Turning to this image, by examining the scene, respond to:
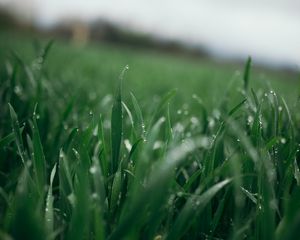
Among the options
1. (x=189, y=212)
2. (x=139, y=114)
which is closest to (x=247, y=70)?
(x=139, y=114)

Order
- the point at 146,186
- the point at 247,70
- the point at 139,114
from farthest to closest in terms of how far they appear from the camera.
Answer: the point at 247,70 < the point at 139,114 < the point at 146,186

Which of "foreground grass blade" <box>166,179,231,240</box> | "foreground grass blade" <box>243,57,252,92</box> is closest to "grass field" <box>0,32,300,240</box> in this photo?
"foreground grass blade" <box>166,179,231,240</box>

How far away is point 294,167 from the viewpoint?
76 cm

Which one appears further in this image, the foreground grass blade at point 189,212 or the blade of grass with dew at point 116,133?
the blade of grass with dew at point 116,133

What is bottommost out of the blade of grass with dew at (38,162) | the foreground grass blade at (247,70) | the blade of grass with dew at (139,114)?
the blade of grass with dew at (38,162)

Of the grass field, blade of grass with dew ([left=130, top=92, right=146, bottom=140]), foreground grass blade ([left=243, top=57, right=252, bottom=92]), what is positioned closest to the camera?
the grass field

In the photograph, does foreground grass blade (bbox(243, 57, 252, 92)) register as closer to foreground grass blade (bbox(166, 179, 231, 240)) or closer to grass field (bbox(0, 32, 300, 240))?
grass field (bbox(0, 32, 300, 240))

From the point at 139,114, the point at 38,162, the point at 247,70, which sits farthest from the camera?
the point at 247,70

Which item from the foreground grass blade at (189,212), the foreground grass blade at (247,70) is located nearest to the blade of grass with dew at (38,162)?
the foreground grass blade at (189,212)

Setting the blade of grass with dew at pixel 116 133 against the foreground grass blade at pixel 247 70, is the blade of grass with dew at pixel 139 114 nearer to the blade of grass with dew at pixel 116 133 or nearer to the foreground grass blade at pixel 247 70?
the blade of grass with dew at pixel 116 133

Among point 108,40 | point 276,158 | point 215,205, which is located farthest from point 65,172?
point 108,40

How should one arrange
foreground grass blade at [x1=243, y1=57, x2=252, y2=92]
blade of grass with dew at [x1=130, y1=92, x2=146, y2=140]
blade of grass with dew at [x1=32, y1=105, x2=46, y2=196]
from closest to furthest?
1. blade of grass with dew at [x1=32, y1=105, x2=46, y2=196]
2. blade of grass with dew at [x1=130, y1=92, x2=146, y2=140]
3. foreground grass blade at [x1=243, y1=57, x2=252, y2=92]

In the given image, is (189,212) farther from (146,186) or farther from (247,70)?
(247,70)

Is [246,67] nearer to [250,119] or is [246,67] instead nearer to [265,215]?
[250,119]
